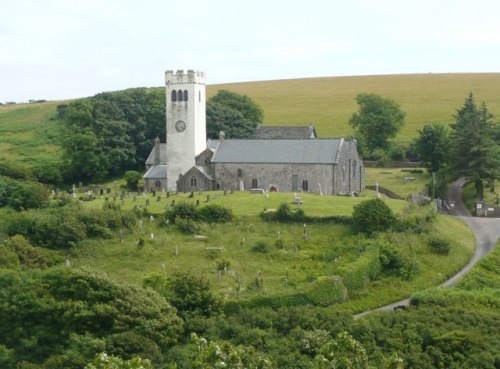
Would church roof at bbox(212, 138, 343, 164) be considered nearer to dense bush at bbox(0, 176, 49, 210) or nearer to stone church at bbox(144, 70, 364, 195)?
stone church at bbox(144, 70, 364, 195)

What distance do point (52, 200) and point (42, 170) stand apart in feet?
74.2

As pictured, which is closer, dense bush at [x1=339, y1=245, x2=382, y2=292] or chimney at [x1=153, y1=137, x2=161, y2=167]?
dense bush at [x1=339, y1=245, x2=382, y2=292]

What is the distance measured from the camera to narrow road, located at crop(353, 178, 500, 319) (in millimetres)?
46375

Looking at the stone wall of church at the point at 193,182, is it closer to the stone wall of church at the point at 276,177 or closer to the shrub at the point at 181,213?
the stone wall of church at the point at 276,177

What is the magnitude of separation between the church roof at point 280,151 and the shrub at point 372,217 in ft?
48.3

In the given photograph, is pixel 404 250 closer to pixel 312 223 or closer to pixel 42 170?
pixel 312 223

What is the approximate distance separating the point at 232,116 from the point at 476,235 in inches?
1676

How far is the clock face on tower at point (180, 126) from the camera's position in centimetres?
7581

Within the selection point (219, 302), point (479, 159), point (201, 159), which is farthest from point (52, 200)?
point (479, 159)

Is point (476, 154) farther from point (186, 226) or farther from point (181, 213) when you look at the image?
point (186, 226)

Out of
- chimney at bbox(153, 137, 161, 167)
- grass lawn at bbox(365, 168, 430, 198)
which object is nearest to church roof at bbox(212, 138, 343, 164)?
grass lawn at bbox(365, 168, 430, 198)

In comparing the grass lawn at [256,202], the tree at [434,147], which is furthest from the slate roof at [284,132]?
the grass lawn at [256,202]

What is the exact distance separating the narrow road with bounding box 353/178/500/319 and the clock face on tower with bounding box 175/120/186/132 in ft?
86.2

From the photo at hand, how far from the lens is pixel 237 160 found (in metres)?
72.7
